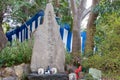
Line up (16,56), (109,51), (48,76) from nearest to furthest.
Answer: (48,76), (109,51), (16,56)

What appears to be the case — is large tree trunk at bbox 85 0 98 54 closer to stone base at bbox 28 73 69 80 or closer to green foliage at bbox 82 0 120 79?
green foliage at bbox 82 0 120 79

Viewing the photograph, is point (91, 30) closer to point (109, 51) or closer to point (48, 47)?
point (109, 51)

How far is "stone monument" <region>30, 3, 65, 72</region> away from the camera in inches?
192

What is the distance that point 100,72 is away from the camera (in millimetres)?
4773

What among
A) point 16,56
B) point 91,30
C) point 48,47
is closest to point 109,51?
point 48,47

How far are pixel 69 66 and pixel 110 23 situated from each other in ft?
3.96

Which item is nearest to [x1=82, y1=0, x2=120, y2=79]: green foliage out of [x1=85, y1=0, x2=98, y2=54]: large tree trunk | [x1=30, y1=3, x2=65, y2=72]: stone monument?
[x1=30, y1=3, x2=65, y2=72]: stone monument

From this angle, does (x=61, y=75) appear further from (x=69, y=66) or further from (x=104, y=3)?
(x=104, y=3)

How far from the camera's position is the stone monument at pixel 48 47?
488cm

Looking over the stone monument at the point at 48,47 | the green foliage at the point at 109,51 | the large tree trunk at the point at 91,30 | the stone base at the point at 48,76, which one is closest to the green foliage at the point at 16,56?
the stone monument at the point at 48,47

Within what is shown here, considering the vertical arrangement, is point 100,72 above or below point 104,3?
below

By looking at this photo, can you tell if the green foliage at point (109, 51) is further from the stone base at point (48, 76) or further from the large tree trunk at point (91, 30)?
the large tree trunk at point (91, 30)

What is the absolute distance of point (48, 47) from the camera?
16.1 ft

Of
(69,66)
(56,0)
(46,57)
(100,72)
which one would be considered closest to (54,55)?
(46,57)
